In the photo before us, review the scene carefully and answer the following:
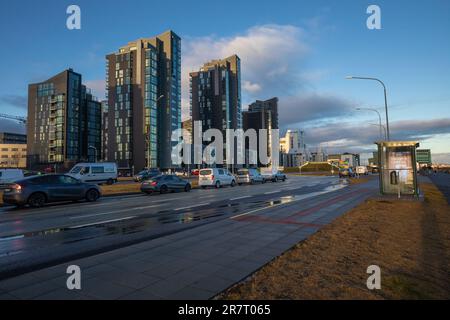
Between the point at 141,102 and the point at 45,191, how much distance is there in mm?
68773

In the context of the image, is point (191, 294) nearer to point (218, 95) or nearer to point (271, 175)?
point (271, 175)

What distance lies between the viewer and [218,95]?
120312mm

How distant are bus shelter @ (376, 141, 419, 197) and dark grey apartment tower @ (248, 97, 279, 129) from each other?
13800cm

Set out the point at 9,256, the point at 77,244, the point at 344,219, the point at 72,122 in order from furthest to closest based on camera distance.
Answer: the point at 72,122 → the point at 344,219 → the point at 77,244 → the point at 9,256

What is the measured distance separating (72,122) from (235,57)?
232 ft

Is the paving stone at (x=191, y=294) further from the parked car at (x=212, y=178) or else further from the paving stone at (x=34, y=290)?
the parked car at (x=212, y=178)

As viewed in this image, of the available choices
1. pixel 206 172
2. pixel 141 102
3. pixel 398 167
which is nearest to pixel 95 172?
pixel 206 172

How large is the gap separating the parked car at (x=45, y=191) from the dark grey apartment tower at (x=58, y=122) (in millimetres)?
72656

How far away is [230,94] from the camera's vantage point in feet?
399

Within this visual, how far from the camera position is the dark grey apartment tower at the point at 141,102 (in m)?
77.8

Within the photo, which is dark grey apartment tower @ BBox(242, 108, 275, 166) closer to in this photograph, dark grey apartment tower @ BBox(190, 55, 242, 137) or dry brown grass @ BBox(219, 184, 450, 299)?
dark grey apartment tower @ BBox(190, 55, 242, 137)
